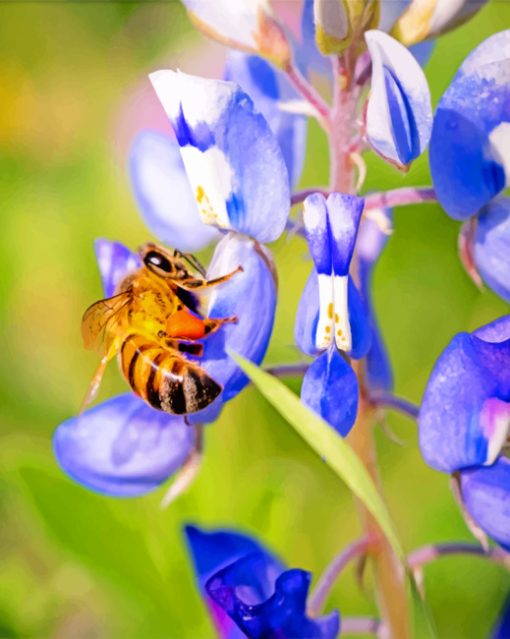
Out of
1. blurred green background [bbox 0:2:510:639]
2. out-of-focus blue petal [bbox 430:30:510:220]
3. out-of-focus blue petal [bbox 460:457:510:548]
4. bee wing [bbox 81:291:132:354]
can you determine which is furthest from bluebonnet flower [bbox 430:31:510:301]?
blurred green background [bbox 0:2:510:639]

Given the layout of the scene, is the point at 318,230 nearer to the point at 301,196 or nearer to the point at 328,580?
the point at 301,196

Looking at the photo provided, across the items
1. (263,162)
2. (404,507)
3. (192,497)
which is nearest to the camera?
(263,162)

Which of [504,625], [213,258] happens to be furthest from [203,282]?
[504,625]

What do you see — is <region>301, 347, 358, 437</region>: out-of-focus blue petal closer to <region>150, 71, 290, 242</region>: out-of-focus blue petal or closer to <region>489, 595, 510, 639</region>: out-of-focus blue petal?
<region>150, 71, 290, 242</region>: out-of-focus blue petal

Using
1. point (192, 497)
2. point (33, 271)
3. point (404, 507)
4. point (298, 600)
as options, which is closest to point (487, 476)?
point (298, 600)

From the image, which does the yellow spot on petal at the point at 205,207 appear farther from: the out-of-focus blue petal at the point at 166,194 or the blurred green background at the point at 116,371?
the blurred green background at the point at 116,371

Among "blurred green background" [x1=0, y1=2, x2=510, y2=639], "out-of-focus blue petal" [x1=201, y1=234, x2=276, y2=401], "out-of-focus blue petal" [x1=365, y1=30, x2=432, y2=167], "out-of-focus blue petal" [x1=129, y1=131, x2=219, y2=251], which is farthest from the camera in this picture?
"blurred green background" [x1=0, y1=2, x2=510, y2=639]

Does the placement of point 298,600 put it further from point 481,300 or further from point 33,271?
point 33,271
